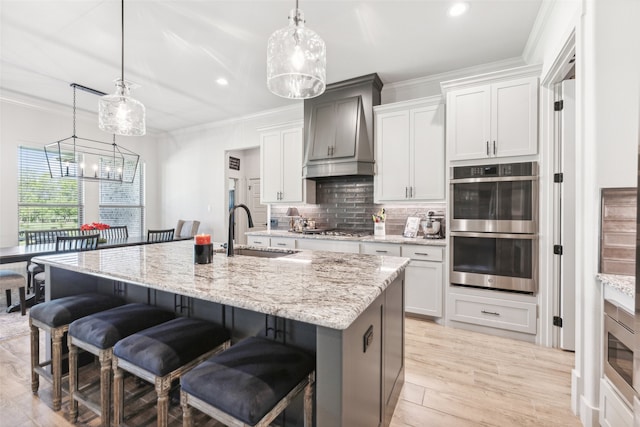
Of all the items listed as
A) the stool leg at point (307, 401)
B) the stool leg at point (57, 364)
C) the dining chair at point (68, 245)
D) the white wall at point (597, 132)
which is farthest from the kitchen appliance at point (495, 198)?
the dining chair at point (68, 245)

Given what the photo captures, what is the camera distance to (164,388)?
4.15ft

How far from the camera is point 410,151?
3.53 m

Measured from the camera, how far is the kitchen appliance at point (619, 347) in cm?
127

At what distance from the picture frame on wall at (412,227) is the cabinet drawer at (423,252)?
1.22 feet

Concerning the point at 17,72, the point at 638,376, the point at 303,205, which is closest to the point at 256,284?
the point at 638,376

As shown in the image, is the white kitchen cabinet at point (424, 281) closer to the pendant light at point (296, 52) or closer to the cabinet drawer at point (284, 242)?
the cabinet drawer at point (284, 242)

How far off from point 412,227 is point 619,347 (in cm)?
230

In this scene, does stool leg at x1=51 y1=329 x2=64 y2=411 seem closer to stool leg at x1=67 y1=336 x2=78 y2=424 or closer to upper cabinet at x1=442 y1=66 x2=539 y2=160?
stool leg at x1=67 y1=336 x2=78 y2=424

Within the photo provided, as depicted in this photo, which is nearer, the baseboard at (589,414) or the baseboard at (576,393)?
the baseboard at (589,414)

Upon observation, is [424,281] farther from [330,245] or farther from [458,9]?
[458,9]

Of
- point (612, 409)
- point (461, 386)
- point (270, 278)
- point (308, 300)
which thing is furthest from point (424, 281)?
point (308, 300)

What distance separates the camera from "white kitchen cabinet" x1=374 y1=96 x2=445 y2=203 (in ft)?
11.1

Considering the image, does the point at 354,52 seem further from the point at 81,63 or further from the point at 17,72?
the point at 17,72

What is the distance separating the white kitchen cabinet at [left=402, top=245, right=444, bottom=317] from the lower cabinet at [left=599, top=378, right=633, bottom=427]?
5.16 feet
